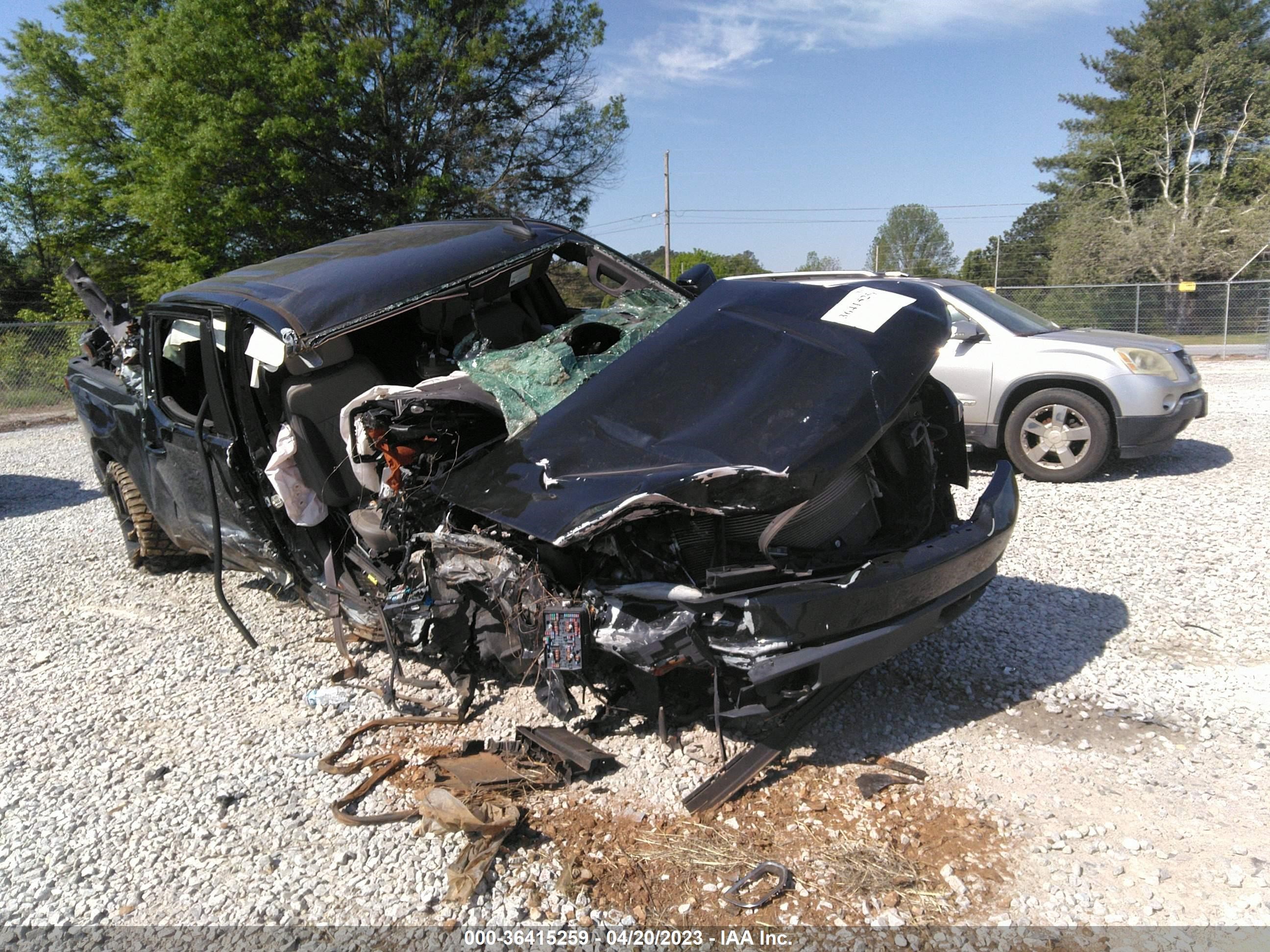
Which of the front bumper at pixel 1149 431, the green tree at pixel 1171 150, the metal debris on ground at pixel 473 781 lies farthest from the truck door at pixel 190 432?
the green tree at pixel 1171 150

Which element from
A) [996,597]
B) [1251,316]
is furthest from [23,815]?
[1251,316]

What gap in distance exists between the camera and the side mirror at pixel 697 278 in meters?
5.30

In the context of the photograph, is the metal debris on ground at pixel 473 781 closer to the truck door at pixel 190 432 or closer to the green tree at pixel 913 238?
the truck door at pixel 190 432

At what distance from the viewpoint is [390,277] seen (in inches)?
155

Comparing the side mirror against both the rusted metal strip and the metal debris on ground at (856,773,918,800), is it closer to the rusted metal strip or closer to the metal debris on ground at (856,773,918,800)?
the rusted metal strip

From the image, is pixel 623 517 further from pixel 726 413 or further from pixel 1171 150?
pixel 1171 150

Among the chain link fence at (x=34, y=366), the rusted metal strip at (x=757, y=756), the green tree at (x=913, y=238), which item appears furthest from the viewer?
the green tree at (x=913, y=238)

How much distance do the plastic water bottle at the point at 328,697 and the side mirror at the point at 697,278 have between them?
3.04 metres

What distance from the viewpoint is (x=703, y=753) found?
3189 millimetres

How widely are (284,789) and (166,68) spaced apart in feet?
72.9

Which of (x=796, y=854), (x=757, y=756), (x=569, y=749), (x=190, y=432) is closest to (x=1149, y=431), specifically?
(x=757, y=756)

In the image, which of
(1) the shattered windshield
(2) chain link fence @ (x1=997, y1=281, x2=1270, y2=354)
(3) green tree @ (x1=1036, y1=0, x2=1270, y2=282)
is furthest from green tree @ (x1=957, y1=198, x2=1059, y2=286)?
(1) the shattered windshield

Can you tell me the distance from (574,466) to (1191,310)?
19.4m

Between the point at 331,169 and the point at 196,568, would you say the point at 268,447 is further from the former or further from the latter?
the point at 331,169
